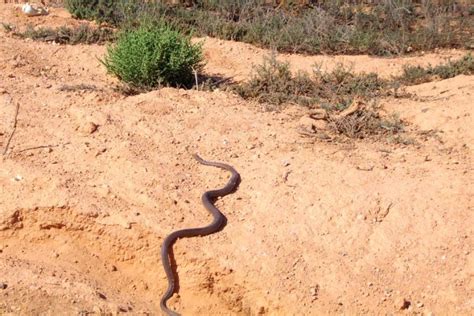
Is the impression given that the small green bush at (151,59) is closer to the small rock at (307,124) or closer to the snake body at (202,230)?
the small rock at (307,124)

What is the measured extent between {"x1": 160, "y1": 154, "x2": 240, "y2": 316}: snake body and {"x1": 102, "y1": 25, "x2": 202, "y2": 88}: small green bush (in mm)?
1936

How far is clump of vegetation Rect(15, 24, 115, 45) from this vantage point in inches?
390

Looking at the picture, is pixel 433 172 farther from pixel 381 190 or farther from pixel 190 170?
pixel 190 170

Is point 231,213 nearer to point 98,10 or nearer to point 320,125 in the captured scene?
point 320,125

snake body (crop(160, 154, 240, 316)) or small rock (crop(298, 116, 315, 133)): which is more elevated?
small rock (crop(298, 116, 315, 133))

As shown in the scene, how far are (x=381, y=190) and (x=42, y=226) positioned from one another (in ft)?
9.16

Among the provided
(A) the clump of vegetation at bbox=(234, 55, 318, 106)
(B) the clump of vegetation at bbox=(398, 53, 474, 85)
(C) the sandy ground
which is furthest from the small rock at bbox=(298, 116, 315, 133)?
(B) the clump of vegetation at bbox=(398, 53, 474, 85)

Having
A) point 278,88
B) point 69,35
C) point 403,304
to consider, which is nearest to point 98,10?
point 69,35

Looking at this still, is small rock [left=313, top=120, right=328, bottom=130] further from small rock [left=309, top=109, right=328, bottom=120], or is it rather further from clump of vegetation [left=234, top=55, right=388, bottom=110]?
clump of vegetation [left=234, top=55, right=388, bottom=110]

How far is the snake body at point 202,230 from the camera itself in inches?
230

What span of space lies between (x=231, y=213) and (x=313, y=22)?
219 inches

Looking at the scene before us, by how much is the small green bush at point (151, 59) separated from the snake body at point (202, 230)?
1.94m

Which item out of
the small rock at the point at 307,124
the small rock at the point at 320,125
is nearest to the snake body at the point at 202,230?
the small rock at the point at 307,124

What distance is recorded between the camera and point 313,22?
1116 centimetres
